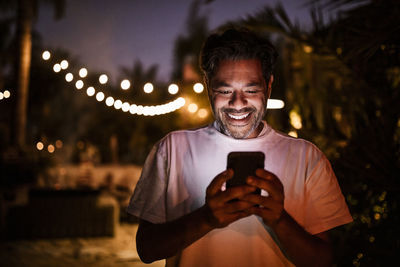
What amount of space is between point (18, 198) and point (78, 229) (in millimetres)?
1808

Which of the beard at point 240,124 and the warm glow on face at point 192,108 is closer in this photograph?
the beard at point 240,124

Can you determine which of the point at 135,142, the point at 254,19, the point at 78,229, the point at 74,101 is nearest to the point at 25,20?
the point at 78,229

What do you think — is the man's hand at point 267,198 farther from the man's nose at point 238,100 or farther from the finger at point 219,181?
the man's nose at point 238,100

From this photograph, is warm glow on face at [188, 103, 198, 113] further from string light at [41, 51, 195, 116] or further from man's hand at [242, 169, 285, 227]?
man's hand at [242, 169, 285, 227]

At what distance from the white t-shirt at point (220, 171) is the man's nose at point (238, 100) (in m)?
0.16

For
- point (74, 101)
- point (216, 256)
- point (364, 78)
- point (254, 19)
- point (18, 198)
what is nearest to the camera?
point (216, 256)

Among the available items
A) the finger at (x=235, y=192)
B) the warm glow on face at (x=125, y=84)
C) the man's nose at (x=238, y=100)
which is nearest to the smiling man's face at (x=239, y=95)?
the man's nose at (x=238, y=100)

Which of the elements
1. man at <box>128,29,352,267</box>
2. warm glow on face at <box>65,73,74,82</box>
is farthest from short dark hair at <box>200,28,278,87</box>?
warm glow on face at <box>65,73,74,82</box>

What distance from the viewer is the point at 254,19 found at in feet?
10.5

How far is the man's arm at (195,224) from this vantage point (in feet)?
4.17

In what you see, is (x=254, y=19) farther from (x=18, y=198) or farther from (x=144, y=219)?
(x=18, y=198)

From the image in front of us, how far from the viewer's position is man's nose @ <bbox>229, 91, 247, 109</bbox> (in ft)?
5.05

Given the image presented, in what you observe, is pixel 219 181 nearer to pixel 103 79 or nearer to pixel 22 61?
pixel 103 79

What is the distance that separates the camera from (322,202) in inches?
60.4
